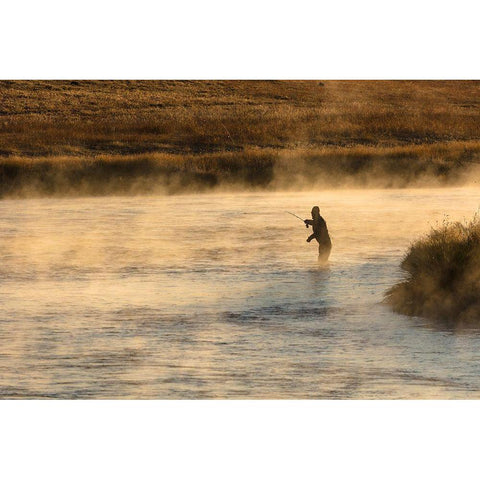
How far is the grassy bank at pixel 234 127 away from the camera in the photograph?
43.6 ft

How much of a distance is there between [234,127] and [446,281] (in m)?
3.61

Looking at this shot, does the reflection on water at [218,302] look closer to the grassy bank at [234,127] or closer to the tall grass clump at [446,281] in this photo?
the tall grass clump at [446,281]

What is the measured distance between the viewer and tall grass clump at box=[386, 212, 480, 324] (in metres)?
10.9

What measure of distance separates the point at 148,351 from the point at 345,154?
449cm

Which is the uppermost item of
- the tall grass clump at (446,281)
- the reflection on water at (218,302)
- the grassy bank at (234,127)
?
the grassy bank at (234,127)

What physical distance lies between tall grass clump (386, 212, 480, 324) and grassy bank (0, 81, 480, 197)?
54.9 inches

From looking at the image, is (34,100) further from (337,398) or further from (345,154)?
(337,398)

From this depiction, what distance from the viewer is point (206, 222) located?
19156mm

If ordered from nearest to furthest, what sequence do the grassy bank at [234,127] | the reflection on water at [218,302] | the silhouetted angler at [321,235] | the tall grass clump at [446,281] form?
the reflection on water at [218,302], the tall grass clump at [446,281], the grassy bank at [234,127], the silhouetted angler at [321,235]

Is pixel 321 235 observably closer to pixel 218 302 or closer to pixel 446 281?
pixel 218 302

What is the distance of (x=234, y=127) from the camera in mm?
14195

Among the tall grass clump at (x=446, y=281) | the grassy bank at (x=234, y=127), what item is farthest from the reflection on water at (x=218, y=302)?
the grassy bank at (x=234, y=127)

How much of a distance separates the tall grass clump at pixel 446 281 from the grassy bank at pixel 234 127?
139 centimetres

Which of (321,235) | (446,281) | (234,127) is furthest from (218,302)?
(446,281)
